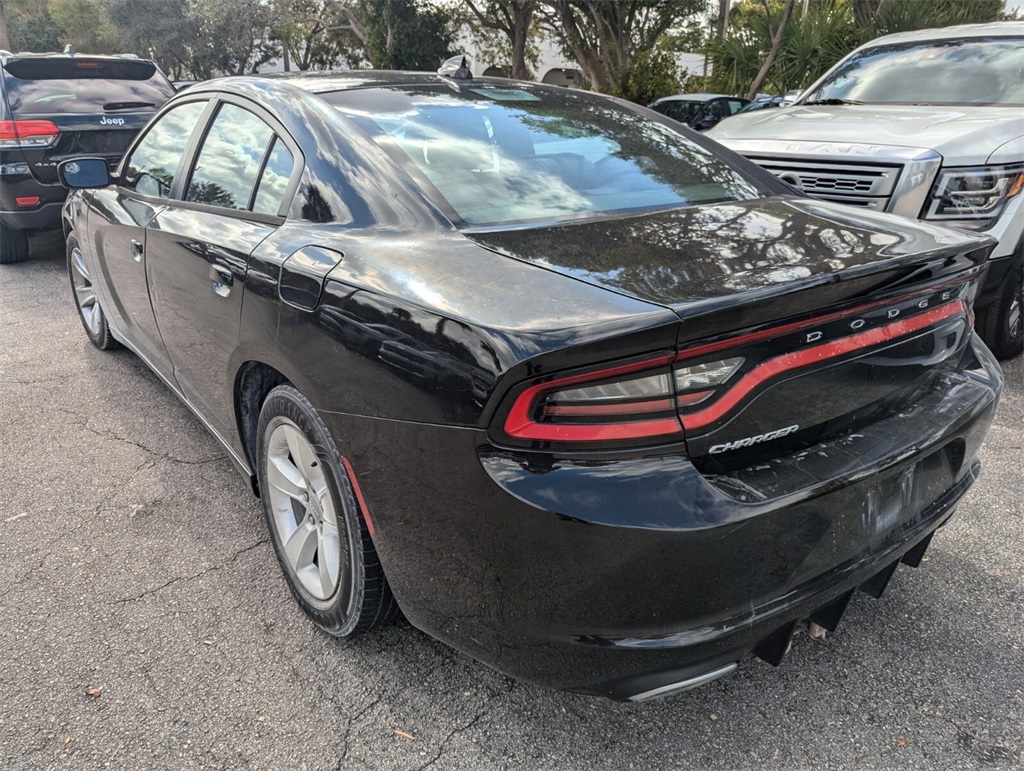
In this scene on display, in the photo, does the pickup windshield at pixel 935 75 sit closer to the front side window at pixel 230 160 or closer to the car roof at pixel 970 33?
the car roof at pixel 970 33

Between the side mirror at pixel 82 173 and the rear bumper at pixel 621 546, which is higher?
the side mirror at pixel 82 173

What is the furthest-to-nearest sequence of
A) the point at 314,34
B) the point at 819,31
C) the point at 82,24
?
the point at 82,24 < the point at 314,34 < the point at 819,31

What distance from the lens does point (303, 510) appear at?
93.6 inches

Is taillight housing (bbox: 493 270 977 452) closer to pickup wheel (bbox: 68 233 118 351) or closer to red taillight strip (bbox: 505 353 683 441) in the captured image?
red taillight strip (bbox: 505 353 683 441)

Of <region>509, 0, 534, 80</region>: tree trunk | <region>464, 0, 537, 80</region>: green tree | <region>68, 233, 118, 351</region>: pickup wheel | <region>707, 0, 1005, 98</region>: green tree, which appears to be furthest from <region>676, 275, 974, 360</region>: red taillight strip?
<region>509, 0, 534, 80</region>: tree trunk

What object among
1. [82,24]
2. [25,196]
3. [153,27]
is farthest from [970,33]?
[82,24]

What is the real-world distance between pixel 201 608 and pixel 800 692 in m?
1.80

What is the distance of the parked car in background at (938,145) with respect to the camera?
3.96 m

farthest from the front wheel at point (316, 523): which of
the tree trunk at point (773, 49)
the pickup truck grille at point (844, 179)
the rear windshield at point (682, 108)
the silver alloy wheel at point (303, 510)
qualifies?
the tree trunk at point (773, 49)

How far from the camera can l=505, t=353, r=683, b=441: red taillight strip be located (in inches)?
58.9

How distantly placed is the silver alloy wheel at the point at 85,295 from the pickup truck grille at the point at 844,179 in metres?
4.01

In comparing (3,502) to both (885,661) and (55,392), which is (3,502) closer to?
(55,392)

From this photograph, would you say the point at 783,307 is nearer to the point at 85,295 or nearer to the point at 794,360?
the point at 794,360

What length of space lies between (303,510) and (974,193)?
3.64 meters
